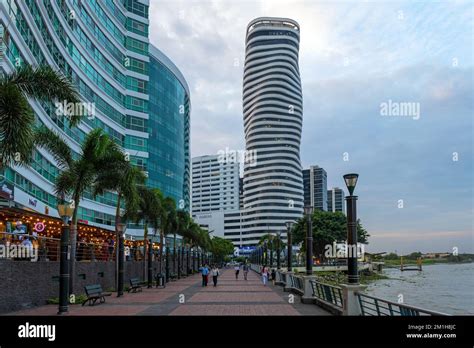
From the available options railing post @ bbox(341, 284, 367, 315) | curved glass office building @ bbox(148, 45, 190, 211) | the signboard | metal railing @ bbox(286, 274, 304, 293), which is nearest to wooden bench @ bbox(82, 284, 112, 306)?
the signboard

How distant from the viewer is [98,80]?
62312mm

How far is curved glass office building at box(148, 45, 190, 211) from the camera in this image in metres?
91.8

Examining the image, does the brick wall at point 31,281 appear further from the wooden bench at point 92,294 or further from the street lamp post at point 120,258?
the street lamp post at point 120,258

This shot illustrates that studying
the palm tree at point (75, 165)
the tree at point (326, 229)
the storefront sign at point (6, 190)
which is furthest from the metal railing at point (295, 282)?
the tree at point (326, 229)

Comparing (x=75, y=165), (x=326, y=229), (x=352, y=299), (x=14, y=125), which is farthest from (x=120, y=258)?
(x=326, y=229)

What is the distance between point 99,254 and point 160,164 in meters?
63.7

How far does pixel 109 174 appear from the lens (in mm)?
28453

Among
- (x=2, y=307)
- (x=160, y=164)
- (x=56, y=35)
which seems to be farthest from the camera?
(x=160, y=164)

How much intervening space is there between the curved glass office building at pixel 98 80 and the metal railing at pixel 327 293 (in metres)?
18.4

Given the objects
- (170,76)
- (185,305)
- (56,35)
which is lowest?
Result: (185,305)

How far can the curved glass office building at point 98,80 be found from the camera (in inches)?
1353
